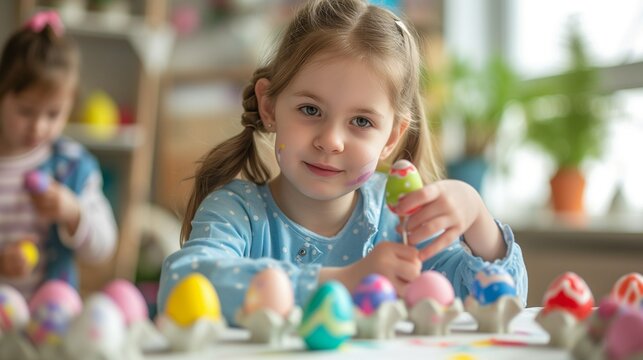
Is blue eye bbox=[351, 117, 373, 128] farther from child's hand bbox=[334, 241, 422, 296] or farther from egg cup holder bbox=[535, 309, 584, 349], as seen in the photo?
egg cup holder bbox=[535, 309, 584, 349]

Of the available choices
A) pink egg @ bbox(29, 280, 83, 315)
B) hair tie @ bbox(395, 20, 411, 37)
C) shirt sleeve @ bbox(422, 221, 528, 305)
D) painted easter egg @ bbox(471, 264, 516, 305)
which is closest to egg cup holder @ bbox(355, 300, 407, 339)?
painted easter egg @ bbox(471, 264, 516, 305)

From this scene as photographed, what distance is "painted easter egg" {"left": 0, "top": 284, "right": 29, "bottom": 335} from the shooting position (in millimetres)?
562

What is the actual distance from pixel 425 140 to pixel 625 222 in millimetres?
1404

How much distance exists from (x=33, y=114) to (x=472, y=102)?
1671mm

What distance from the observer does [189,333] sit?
0.57 meters

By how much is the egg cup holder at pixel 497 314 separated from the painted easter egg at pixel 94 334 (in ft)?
1.10

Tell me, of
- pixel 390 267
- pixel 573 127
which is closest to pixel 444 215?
pixel 390 267

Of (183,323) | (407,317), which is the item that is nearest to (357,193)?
(407,317)

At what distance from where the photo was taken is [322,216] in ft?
3.68

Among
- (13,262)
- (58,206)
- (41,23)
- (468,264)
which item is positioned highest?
(41,23)

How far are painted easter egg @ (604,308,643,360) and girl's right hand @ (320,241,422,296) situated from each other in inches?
10.8

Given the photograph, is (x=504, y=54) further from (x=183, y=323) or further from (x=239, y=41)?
(x=183, y=323)

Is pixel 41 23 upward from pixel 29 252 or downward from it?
upward

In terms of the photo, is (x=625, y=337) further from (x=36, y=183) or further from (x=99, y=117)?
(x=99, y=117)
